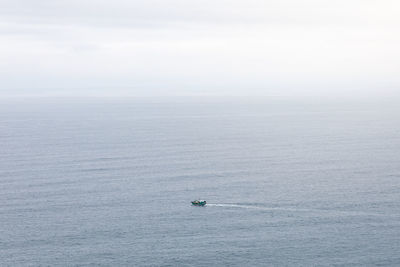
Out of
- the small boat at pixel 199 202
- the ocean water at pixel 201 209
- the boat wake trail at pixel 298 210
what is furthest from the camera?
the small boat at pixel 199 202

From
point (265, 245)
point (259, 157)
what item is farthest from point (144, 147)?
point (265, 245)

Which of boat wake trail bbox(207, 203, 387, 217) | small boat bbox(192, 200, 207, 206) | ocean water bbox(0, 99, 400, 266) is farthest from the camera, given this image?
small boat bbox(192, 200, 207, 206)

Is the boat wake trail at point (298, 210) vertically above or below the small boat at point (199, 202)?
below

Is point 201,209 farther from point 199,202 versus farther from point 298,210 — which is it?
point 298,210

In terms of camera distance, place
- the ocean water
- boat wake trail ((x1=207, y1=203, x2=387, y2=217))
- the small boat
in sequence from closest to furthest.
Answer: the ocean water → boat wake trail ((x1=207, y1=203, x2=387, y2=217)) → the small boat

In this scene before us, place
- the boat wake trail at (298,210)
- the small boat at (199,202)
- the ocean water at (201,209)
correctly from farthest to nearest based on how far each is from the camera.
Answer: the small boat at (199,202) < the boat wake trail at (298,210) < the ocean water at (201,209)

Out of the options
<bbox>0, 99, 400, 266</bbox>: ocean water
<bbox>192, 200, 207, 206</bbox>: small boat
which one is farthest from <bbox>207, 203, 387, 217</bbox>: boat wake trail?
<bbox>192, 200, 207, 206</bbox>: small boat

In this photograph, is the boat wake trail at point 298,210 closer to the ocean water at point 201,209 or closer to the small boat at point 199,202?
the ocean water at point 201,209

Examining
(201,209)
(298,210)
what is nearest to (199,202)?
(201,209)

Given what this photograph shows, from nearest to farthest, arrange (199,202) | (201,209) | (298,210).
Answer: (298,210) → (201,209) → (199,202)

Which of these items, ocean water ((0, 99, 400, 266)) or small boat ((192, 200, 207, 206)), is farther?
small boat ((192, 200, 207, 206))

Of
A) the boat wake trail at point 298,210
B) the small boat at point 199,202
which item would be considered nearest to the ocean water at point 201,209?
the boat wake trail at point 298,210

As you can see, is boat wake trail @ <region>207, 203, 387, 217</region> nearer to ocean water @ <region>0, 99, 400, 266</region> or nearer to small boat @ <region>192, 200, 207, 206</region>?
ocean water @ <region>0, 99, 400, 266</region>

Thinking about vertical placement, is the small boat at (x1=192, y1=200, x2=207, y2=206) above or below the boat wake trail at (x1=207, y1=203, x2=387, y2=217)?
above
